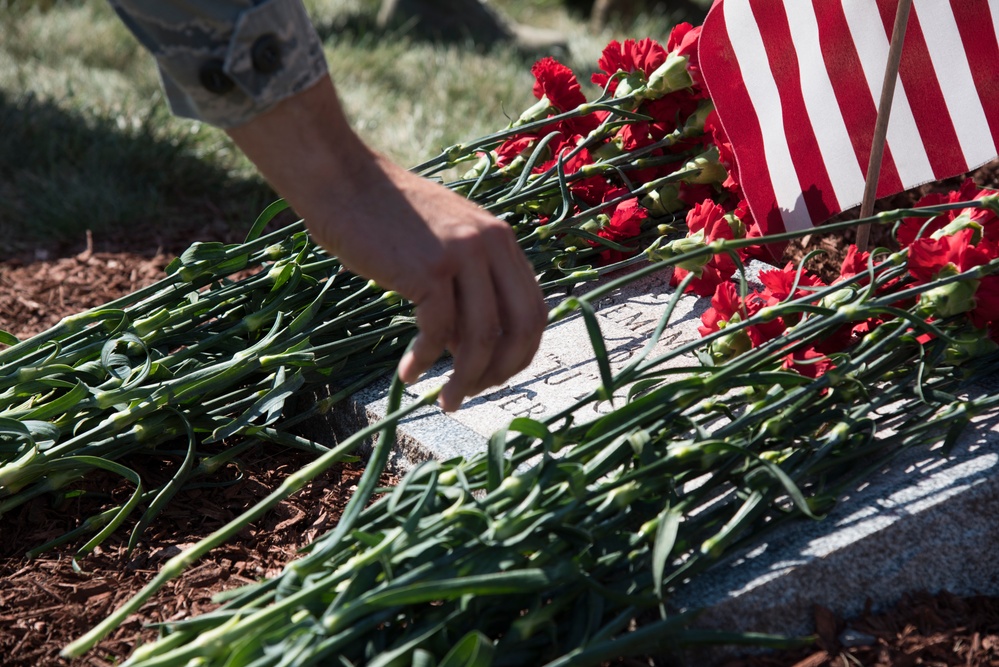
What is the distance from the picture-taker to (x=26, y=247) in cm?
344

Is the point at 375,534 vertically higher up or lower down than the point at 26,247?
lower down

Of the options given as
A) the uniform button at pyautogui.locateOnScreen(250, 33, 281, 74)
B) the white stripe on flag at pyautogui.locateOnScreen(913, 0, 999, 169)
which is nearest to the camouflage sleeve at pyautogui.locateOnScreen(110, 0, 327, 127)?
the uniform button at pyautogui.locateOnScreen(250, 33, 281, 74)

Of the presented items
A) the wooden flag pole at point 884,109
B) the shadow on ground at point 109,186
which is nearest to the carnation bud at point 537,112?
the wooden flag pole at point 884,109

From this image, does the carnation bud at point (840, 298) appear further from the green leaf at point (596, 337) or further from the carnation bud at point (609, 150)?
the carnation bud at point (609, 150)

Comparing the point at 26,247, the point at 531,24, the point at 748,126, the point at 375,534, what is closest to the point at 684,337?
the point at 748,126

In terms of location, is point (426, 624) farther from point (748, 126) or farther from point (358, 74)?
point (358, 74)

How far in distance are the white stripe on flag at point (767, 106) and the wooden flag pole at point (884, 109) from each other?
0.14 metres

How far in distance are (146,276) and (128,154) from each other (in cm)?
106

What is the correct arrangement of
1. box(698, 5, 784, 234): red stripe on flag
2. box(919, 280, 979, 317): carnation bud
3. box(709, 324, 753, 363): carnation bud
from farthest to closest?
box(698, 5, 784, 234): red stripe on flag < box(709, 324, 753, 363): carnation bud < box(919, 280, 979, 317): carnation bud

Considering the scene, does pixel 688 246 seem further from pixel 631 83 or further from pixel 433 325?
pixel 433 325

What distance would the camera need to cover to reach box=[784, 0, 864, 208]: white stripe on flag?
204cm

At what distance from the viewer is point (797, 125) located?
6.72ft

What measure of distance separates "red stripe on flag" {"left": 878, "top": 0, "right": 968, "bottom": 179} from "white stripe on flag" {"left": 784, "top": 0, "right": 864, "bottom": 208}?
160 mm

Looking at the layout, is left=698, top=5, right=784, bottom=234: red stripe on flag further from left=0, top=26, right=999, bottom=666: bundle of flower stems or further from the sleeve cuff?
the sleeve cuff
